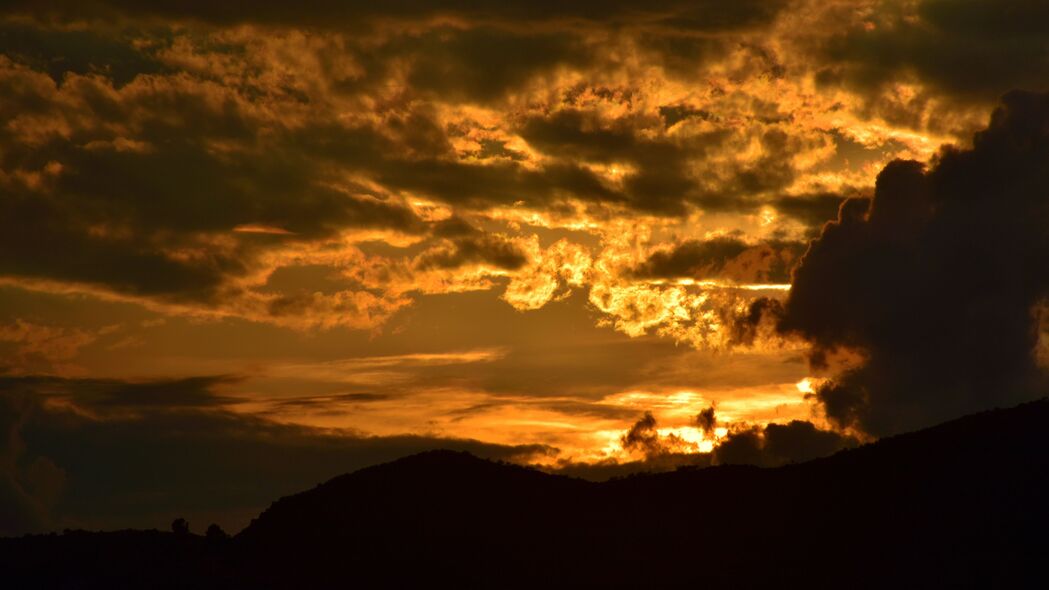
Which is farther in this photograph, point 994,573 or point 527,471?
point 527,471

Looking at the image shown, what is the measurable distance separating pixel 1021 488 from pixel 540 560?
33481 mm

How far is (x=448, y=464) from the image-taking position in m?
107

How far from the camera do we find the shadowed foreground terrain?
83.8m

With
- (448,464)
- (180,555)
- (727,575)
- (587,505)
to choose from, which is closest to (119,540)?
(180,555)

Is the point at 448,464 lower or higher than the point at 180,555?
higher

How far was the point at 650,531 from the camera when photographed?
9338cm

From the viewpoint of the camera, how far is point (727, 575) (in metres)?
86.4

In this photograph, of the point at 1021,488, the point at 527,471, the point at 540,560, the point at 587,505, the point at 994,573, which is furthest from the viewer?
the point at 527,471

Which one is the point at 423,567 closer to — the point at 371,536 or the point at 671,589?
the point at 371,536

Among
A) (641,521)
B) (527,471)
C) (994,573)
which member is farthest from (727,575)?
(527,471)

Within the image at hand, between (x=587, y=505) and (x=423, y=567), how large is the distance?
14.4m

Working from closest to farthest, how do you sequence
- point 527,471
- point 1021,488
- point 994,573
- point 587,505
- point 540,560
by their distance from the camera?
point 994,573
point 1021,488
point 540,560
point 587,505
point 527,471

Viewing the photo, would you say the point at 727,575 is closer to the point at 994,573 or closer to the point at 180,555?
the point at 994,573

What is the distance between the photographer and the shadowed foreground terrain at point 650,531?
8375 centimetres
